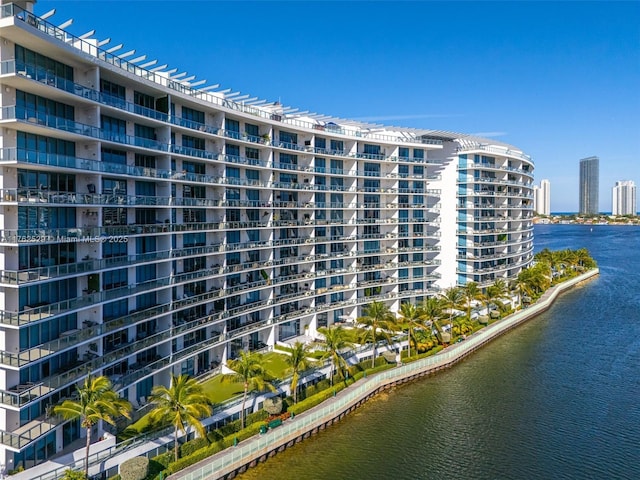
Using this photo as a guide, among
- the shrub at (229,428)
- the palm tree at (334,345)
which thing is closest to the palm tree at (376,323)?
the palm tree at (334,345)

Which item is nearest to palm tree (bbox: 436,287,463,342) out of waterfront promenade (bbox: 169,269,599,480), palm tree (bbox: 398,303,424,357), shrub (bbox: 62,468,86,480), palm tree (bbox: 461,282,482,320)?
palm tree (bbox: 461,282,482,320)

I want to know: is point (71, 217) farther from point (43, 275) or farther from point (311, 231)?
point (311, 231)

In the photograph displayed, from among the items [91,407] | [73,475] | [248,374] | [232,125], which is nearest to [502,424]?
[248,374]

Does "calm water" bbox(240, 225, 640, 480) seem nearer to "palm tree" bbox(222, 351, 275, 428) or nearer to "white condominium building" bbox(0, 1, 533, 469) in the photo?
"palm tree" bbox(222, 351, 275, 428)

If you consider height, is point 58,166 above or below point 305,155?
below

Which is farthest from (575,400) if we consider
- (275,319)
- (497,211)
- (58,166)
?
(58,166)

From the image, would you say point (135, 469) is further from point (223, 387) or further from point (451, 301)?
point (451, 301)
